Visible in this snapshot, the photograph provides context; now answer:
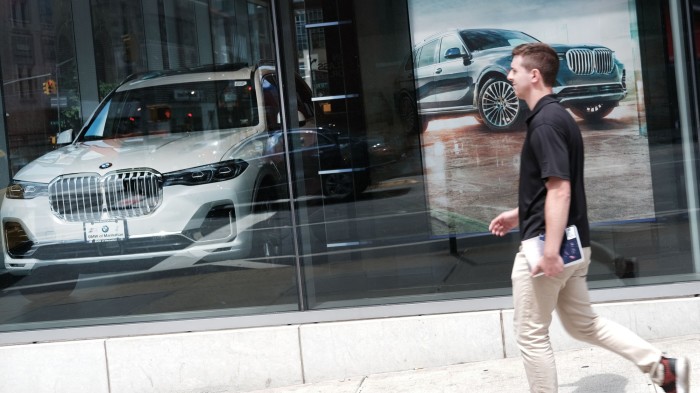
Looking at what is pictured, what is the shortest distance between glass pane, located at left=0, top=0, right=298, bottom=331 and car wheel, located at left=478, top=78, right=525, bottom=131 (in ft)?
4.99

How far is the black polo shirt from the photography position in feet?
13.8

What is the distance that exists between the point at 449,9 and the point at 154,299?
3010 mm

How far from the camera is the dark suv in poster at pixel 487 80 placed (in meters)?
6.72

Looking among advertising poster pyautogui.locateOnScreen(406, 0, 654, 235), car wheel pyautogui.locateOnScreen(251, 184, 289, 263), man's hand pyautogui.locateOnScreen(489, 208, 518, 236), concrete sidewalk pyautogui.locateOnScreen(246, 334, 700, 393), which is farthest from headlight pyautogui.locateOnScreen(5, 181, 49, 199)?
man's hand pyautogui.locateOnScreen(489, 208, 518, 236)

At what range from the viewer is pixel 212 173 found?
6.70 meters

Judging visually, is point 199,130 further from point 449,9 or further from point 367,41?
point 449,9

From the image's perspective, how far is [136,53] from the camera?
267 inches

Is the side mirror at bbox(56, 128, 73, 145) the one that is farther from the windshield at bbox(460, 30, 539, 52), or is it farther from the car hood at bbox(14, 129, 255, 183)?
the windshield at bbox(460, 30, 539, 52)

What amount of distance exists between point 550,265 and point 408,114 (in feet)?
9.23

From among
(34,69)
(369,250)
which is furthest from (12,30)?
(369,250)

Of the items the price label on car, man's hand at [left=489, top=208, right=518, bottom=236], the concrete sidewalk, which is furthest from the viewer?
the price label on car

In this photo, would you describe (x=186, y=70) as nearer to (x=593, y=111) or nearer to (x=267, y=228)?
(x=267, y=228)

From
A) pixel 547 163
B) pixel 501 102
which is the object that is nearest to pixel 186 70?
pixel 501 102

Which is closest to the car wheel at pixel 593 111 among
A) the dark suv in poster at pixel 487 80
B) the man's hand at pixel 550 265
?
the dark suv in poster at pixel 487 80
